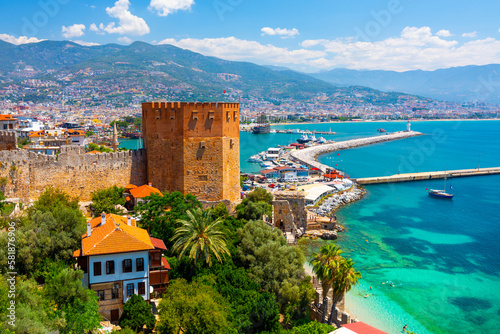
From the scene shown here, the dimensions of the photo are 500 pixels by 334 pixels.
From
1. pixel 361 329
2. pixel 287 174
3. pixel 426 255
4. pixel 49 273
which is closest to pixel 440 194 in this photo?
pixel 287 174

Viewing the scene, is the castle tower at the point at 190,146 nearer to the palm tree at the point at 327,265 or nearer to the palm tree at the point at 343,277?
the palm tree at the point at 327,265

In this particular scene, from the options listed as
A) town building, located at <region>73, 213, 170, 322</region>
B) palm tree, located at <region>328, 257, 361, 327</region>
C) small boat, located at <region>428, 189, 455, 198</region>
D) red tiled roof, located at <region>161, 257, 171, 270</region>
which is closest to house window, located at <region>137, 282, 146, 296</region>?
town building, located at <region>73, 213, 170, 322</region>

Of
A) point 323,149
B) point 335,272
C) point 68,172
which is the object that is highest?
point 68,172

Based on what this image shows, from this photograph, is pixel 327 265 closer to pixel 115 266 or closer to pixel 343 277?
pixel 343 277

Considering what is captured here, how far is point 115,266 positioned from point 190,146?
333 inches

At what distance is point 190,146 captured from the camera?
65.1 feet

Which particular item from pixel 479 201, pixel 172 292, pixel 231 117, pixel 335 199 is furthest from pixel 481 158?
pixel 172 292

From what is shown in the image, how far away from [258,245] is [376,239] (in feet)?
59.1

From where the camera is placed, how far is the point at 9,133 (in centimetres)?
2122

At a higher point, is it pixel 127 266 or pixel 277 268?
pixel 127 266

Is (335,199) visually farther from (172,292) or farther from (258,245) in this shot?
(172,292)

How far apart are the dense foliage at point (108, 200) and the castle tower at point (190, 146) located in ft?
6.44

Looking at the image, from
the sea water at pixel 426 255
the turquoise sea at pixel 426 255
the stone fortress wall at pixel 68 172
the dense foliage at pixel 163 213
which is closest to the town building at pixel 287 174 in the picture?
the sea water at pixel 426 255

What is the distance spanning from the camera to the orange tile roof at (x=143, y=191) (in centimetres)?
1928
